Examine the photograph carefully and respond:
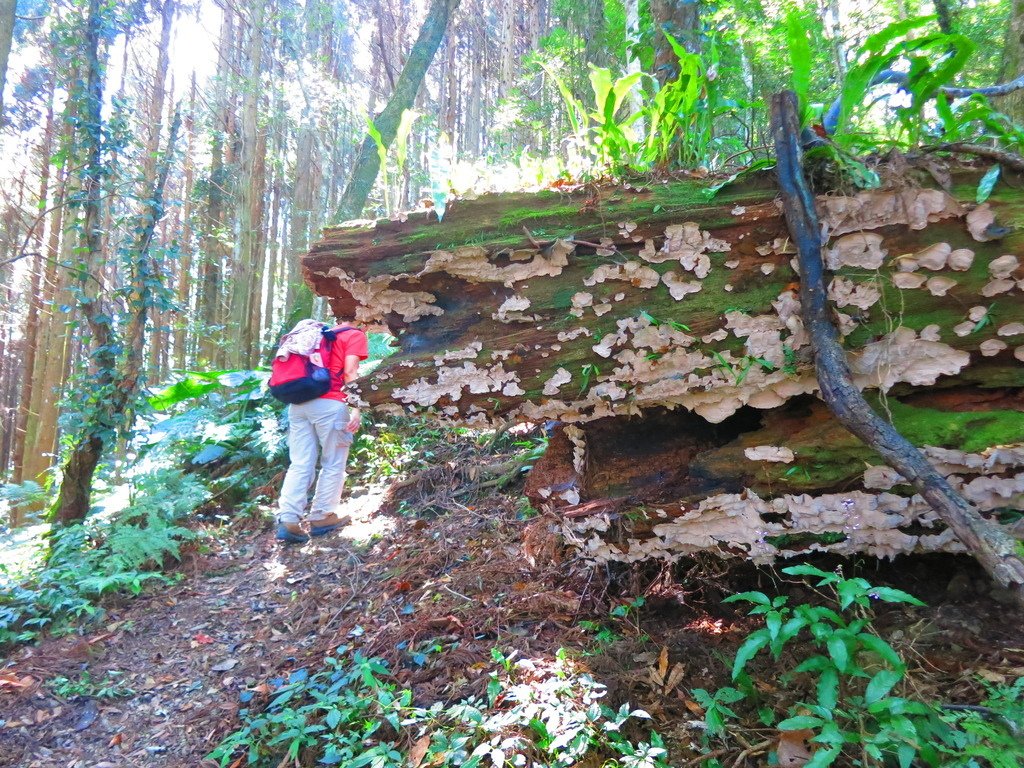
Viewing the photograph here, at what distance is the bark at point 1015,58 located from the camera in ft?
13.0

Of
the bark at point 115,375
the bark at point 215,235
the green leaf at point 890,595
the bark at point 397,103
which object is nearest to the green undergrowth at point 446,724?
the green leaf at point 890,595

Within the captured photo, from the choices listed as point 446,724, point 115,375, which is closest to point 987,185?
point 446,724

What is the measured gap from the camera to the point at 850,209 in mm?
2301

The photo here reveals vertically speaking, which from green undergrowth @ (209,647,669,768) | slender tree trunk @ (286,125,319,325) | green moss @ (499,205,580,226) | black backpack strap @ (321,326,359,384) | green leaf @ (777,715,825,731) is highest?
slender tree trunk @ (286,125,319,325)

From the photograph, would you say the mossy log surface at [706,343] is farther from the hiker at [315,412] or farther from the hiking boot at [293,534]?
the hiking boot at [293,534]

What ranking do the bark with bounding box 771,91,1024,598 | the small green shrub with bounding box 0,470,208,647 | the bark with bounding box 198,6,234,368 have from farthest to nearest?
the bark with bounding box 198,6,234,368 → the small green shrub with bounding box 0,470,208,647 → the bark with bounding box 771,91,1024,598

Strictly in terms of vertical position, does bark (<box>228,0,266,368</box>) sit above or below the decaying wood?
above

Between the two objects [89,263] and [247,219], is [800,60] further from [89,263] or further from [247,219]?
[247,219]

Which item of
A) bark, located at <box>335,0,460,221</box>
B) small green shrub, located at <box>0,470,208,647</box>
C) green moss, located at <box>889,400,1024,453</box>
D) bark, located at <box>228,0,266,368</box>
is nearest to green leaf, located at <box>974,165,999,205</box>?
green moss, located at <box>889,400,1024,453</box>

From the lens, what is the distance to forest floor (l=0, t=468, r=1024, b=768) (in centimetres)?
226

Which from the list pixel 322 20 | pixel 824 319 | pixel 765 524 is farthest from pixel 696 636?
pixel 322 20

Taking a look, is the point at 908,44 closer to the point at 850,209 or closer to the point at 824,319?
the point at 850,209

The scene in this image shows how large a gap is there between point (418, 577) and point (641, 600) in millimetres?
1627

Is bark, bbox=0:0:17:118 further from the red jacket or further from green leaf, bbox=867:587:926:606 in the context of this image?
green leaf, bbox=867:587:926:606
